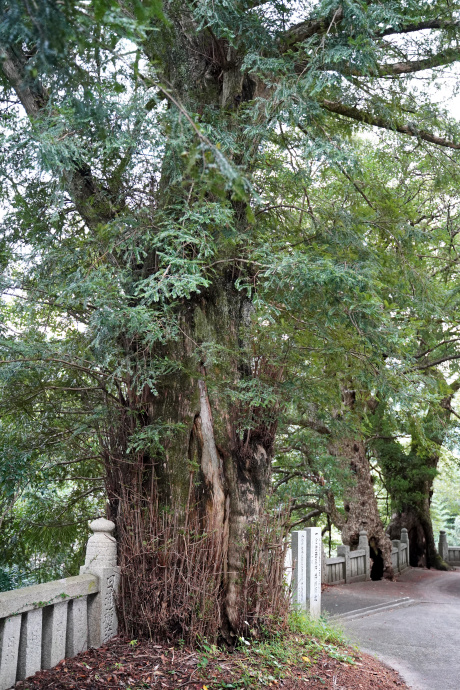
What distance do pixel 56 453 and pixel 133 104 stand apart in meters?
4.34

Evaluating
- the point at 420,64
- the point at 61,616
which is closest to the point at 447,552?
the point at 420,64

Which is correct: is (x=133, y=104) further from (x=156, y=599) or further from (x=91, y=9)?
(x=156, y=599)

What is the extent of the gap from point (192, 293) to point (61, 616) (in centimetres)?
342

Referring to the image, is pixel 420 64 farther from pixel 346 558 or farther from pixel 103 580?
pixel 346 558

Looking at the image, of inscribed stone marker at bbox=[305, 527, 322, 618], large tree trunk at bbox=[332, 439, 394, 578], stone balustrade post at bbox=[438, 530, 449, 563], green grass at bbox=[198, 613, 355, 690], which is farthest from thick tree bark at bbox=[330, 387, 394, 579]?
green grass at bbox=[198, 613, 355, 690]

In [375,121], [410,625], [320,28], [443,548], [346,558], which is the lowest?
[443,548]

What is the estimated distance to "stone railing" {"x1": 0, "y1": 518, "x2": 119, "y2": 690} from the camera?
456 centimetres

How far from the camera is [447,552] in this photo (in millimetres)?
23047

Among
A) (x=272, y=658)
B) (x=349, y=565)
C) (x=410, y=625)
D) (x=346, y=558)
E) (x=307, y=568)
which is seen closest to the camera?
(x=272, y=658)

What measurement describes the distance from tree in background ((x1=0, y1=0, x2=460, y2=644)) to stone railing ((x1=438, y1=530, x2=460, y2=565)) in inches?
725

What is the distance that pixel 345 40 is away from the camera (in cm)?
595

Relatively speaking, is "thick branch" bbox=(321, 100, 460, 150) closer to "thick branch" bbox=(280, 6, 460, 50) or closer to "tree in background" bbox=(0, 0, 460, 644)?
"tree in background" bbox=(0, 0, 460, 644)

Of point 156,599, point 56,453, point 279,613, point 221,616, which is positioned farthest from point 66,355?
point 279,613

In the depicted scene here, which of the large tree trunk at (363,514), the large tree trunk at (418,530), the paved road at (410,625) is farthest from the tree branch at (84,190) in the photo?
the large tree trunk at (418,530)
